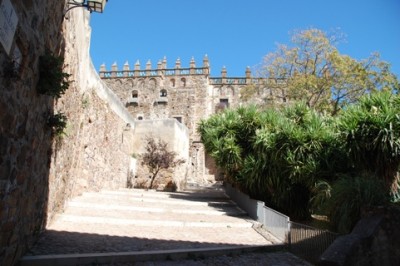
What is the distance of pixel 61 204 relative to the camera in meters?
6.84

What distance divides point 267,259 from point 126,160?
454 inches

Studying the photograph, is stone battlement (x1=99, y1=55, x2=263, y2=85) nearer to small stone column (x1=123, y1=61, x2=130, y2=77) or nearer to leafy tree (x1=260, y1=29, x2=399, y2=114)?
small stone column (x1=123, y1=61, x2=130, y2=77)

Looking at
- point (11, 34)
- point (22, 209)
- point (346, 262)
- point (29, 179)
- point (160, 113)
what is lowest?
point (346, 262)

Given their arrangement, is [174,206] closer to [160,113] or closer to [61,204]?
[61,204]

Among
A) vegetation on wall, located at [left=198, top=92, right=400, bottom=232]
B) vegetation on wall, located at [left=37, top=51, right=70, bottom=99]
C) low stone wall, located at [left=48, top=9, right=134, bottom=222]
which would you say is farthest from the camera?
vegetation on wall, located at [left=198, top=92, right=400, bottom=232]

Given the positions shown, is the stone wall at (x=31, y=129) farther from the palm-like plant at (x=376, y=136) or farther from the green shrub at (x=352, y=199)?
the palm-like plant at (x=376, y=136)

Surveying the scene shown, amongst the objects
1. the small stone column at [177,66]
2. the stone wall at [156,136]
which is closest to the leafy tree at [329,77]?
the stone wall at [156,136]

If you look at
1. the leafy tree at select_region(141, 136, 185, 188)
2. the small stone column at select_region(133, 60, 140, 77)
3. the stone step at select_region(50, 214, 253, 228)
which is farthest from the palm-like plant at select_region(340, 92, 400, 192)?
the small stone column at select_region(133, 60, 140, 77)

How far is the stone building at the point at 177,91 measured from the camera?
33.0 m

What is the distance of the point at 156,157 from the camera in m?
16.5

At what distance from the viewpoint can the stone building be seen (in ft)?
108

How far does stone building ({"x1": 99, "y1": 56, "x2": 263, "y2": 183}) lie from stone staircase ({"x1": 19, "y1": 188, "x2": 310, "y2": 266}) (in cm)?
2306

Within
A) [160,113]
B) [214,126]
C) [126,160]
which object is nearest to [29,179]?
[214,126]

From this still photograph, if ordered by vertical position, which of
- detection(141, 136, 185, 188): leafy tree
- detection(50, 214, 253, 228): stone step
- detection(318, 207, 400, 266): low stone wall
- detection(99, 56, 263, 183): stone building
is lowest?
detection(50, 214, 253, 228): stone step
